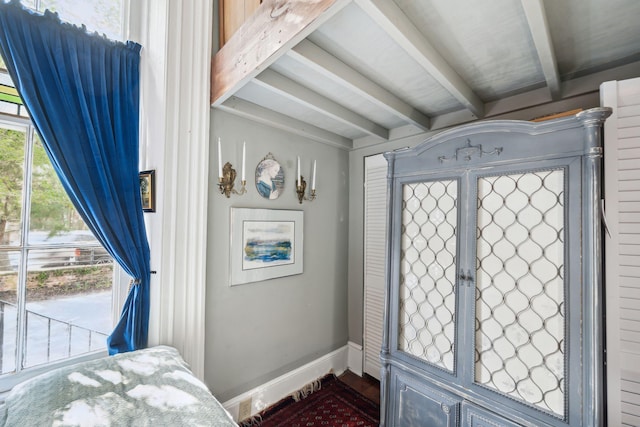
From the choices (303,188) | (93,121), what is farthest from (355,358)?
(93,121)

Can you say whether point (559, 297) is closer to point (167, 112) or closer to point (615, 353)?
point (615, 353)

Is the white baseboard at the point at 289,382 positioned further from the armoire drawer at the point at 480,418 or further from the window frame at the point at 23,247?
the armoire drawer at the point at 480,418

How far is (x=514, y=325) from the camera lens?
48.7 inches

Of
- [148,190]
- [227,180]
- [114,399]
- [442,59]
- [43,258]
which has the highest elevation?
[442,59]

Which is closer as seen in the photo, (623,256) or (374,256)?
(623,256)

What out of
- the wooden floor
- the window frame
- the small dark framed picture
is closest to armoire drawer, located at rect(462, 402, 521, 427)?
the wooden floor

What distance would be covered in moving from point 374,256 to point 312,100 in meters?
1.45

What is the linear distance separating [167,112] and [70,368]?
1.33 meters

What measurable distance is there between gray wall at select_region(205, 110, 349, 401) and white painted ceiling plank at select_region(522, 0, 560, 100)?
1599 mm

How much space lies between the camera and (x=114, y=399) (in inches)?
40.9

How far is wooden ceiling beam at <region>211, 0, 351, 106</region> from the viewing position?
0.96 m

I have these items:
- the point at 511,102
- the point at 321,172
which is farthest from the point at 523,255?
the point at 321,172

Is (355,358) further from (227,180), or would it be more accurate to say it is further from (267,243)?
(227,180)

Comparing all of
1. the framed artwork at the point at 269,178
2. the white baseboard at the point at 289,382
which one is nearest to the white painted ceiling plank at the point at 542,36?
the framed artwork at the point at 269,178
